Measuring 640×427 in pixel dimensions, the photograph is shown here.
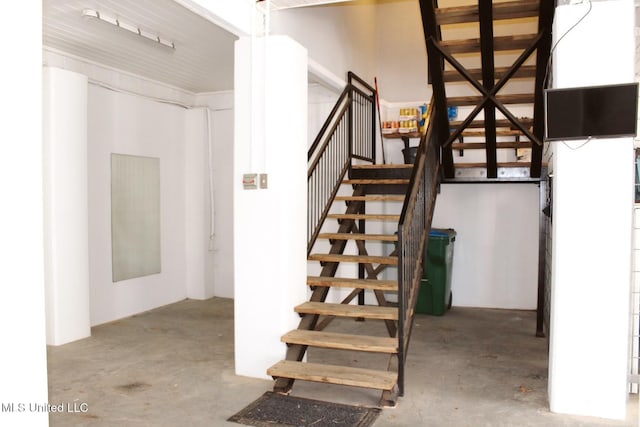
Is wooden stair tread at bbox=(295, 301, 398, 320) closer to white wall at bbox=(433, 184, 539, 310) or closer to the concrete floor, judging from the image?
the concrete floor

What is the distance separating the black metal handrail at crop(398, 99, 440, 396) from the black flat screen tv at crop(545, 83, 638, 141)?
3.62 feet

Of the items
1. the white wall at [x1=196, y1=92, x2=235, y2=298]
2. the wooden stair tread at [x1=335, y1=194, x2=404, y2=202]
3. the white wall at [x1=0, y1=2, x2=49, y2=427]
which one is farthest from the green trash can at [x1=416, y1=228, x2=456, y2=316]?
the white wall at [x1=0, y1=2, x2=49, y2=427]

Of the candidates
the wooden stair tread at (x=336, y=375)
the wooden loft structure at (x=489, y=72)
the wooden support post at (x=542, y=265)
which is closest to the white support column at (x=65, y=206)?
the wooden stair tread at (x=336, y=375)

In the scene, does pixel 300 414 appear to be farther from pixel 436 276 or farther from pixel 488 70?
pixel 488 70

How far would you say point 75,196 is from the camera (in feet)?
17.0

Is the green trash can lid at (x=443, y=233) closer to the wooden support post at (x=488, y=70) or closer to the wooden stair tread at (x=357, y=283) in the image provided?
the wooden support post at (x=488, y=70)

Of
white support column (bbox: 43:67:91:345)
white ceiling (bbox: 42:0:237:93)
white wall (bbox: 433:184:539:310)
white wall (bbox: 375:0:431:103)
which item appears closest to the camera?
white ceiling (bbox: 42:0:237:93)

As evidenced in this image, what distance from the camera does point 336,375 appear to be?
12.0ft

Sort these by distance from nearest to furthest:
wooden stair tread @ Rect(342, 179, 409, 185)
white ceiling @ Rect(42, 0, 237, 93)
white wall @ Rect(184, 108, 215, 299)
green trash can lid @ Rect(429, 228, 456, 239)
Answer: white ceiling @ Rect(42, 0, 237, 93) < wooden stair tread @ Rect(342, 179, 409, 185) < green trash can lid @ Rect(429, 228, 456, 239) < white wall @ Rect(184, 108, 215, 299)

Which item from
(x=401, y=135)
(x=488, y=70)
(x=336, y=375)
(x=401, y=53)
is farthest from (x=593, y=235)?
(x=401, y=53)

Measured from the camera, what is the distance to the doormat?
3.27 metres

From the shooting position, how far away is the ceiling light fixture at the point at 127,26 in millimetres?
4234

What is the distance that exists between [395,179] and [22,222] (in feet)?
14.0

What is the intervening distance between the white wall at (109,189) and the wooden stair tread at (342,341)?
283cm
